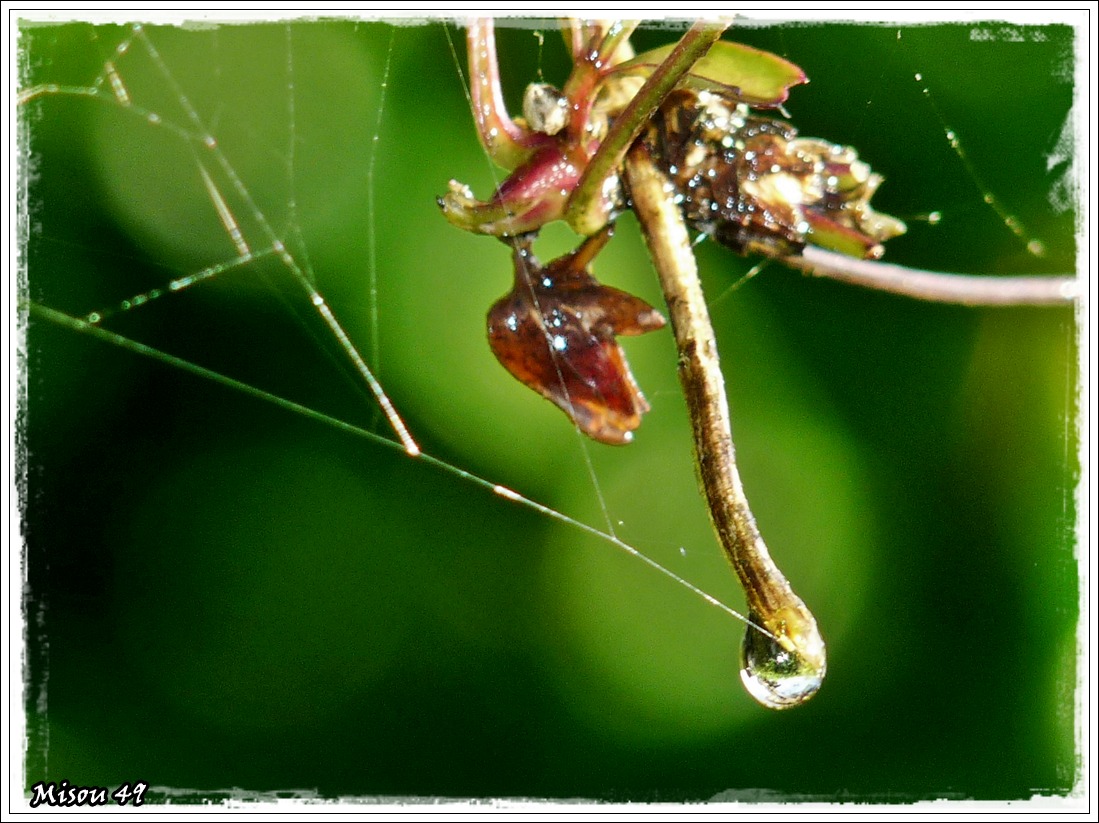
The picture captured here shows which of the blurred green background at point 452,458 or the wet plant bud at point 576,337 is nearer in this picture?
the wet plant bud at point 576,337

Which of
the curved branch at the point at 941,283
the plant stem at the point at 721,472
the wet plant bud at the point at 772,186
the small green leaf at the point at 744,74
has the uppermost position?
the small green leaf at the point at 744,74

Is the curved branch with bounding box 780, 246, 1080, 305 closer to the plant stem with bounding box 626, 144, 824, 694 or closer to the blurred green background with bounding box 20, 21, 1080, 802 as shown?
the plant stem with bounding box 626, 144, 824, 694

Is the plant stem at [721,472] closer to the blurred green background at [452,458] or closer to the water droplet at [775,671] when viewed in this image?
the water droplet at [775,671]

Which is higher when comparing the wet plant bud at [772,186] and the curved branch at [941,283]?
the wet plant bud at [772,186]

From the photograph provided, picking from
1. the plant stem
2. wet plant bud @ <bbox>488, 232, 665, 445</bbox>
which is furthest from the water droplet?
wet plant bud @ <bbox>488, 232, 665, 445</bbox>

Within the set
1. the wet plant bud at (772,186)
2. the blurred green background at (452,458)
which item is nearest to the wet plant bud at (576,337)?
the wet plant bud at (772,186)

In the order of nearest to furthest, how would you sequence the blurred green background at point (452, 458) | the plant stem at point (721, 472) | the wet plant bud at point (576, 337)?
the plant stem at point (721, 472), the wet plant bud at point (576, 337), the blurred green background at point (452, 458)
